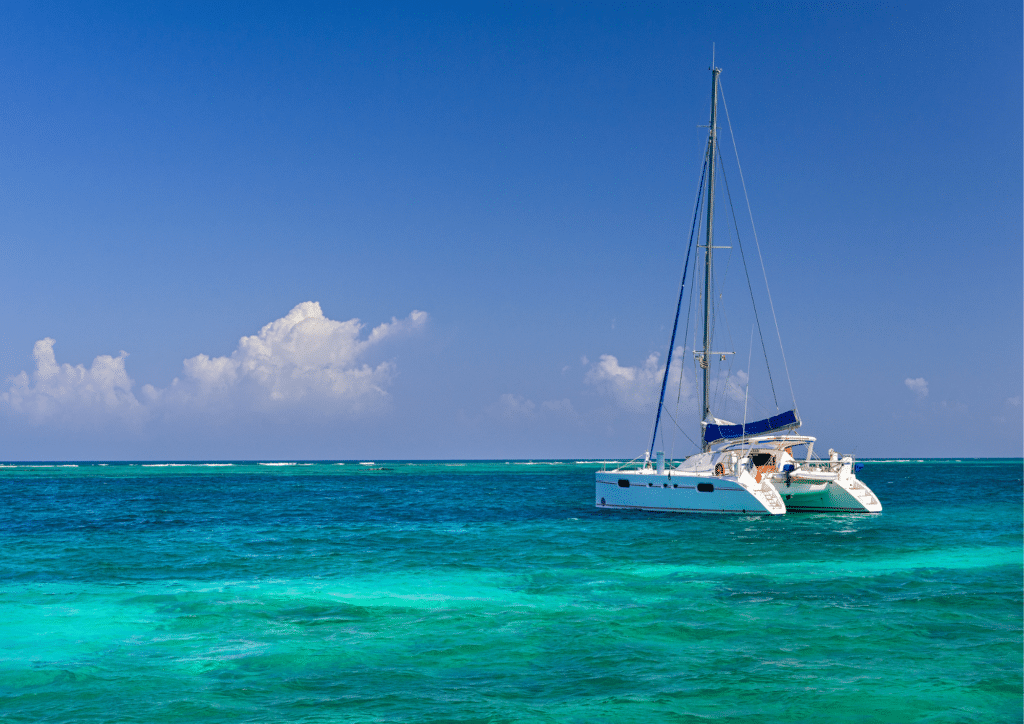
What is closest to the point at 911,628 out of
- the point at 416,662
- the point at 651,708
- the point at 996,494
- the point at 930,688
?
the point at 930,688

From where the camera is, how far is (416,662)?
36.2 feet

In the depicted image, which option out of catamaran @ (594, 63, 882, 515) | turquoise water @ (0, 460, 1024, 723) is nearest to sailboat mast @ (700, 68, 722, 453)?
catamaran @ (594, 63, 882, 515)

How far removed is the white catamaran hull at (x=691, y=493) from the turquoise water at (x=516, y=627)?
3792 millimetres

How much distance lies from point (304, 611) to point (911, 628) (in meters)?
10.8

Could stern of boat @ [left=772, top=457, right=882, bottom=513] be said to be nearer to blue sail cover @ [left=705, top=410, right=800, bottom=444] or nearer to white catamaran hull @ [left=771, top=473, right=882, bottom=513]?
white catamaran hull @ [left=771, top=473, right=882, bottom=513]

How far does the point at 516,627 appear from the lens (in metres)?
13.1

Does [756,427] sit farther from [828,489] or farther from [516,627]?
[516,627]

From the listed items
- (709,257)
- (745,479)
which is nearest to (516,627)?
(745,479)

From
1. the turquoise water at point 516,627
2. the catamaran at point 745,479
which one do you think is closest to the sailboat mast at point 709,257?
the catamaran at point 745,479

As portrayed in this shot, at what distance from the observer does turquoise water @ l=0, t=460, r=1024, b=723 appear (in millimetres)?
9359

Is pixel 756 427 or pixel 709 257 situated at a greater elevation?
pixel 709 257

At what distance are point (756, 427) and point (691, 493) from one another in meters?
4.94

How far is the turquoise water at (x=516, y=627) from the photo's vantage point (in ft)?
30.7

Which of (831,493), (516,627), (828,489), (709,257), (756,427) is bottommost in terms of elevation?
(516,627)
